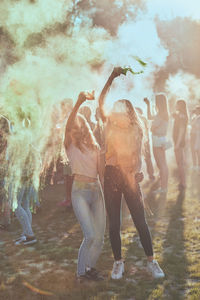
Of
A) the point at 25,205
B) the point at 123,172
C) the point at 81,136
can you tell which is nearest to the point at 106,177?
the point at 123,172

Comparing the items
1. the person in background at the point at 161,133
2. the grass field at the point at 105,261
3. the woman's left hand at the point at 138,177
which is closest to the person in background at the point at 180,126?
the person in background at the point at 161,133

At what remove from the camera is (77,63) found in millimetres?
13336

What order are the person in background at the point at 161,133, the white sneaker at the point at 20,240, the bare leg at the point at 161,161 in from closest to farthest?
the white sneaker at the point at 20,240, the person in background at the point at 161,133, the bare leg at the point at 161,161

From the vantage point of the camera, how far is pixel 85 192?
13.3ft

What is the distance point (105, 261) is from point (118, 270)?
2.09 ft

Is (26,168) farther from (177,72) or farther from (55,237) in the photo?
(177,72)

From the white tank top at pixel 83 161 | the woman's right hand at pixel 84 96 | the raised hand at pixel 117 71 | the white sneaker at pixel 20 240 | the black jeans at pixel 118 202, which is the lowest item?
the white sneaker at pixel 20 240

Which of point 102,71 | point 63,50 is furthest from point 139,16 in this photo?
point 63,50

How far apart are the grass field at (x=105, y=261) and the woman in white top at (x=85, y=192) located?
0.92ft

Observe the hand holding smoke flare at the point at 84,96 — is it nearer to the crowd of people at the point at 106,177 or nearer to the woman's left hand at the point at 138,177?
the crowd of people at the point at 106,177

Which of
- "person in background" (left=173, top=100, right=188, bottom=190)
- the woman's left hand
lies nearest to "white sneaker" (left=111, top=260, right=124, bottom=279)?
the woman's left hand

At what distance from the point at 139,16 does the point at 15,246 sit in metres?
16.5

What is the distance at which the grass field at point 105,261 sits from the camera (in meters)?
3.84

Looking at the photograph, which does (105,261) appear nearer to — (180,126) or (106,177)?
(106,177)
